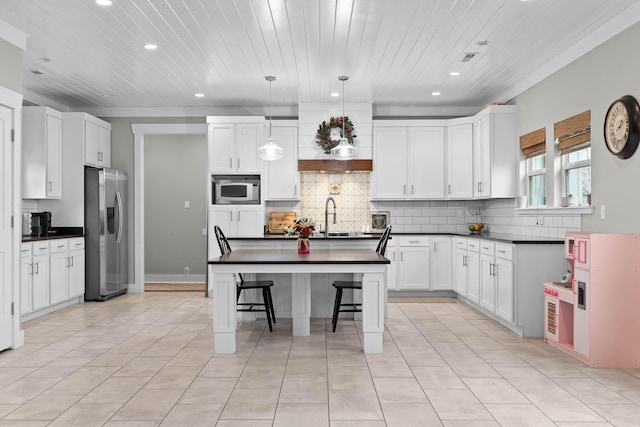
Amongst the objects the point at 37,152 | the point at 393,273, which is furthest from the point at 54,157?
the point at 393,273

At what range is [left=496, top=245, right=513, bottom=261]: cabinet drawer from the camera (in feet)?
16.3

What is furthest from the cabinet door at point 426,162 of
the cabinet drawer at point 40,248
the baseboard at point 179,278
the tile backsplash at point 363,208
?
the cabinet drawer at point 40,248

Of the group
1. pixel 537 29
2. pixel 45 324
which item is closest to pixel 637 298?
pixel 537 29

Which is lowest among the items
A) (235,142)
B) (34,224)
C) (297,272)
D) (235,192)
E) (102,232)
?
(297,272)

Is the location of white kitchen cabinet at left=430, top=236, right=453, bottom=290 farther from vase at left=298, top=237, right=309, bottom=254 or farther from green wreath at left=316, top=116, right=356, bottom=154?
vase at left=298, top=237, right=309, bottom=254

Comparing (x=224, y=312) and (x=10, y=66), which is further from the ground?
(x=10, y=66)

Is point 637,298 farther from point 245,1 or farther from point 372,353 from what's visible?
point 245,1

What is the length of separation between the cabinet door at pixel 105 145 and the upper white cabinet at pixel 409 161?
3827mm

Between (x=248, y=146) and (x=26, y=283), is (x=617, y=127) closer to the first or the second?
(x=248, y=146)

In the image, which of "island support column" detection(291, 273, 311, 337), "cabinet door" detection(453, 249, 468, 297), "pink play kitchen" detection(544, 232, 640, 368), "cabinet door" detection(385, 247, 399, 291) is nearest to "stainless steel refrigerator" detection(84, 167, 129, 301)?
"island support column" detection(291, 273, 311, 337)

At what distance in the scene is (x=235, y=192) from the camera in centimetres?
731

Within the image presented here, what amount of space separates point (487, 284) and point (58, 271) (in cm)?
492

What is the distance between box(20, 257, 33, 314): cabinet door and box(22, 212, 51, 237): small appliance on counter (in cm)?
76

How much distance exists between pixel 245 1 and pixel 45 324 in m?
3.91
